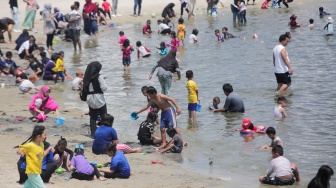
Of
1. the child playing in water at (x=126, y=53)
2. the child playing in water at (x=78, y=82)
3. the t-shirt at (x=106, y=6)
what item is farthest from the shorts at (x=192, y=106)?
the t-shirt at (x=106, y=6)

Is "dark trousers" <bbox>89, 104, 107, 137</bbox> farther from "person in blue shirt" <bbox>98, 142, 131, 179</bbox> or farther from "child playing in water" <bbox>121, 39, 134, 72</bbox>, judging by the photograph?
Result: "child playing in water" <bbox>121, 39, 134, 72</bbox>

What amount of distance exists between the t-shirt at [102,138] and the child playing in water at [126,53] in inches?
393

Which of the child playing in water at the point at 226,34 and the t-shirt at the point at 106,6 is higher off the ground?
the t-shirt at the point at 106,6

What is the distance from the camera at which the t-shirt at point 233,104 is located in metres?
17.9

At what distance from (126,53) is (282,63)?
6414mm

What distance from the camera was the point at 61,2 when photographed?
129 ft

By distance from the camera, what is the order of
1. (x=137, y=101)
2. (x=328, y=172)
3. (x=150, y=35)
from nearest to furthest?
1. (x=328, y=172)
2. (x=137, y=101)
3. (x=150, y=35)

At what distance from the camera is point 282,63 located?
1881 centimetres

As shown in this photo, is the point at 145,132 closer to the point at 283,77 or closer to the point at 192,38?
the point at 283,77

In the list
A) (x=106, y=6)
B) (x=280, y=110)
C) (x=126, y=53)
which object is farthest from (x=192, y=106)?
(x=106, y=6)

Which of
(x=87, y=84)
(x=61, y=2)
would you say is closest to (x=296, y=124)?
(x=87, y=84)

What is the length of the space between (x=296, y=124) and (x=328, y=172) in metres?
6.57

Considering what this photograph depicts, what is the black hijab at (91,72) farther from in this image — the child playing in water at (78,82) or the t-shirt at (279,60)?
the t-shirt at (279,60)

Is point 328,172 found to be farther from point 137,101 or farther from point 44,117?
point 137,101
